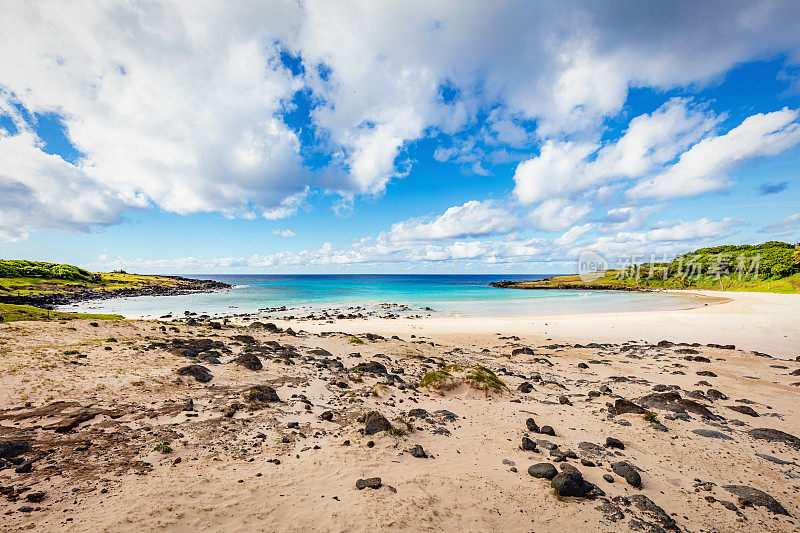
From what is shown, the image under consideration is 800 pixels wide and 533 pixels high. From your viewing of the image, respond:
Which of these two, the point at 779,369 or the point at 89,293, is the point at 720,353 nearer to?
the point at 779,369

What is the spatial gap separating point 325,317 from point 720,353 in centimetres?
4097

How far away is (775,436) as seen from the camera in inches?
352

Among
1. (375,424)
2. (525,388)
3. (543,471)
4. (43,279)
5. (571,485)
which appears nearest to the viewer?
(571,485)

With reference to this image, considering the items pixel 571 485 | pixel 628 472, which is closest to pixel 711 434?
pixel 628 472

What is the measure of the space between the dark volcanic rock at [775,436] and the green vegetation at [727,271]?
92.7m

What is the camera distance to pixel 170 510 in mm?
5199

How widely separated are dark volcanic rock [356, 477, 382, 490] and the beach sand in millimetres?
111

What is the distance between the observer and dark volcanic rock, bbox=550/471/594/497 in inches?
247

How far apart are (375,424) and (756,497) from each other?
331 inches

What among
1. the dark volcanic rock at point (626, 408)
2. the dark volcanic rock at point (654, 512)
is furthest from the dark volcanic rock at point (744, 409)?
the dark volcanic rock at point (654, 512)

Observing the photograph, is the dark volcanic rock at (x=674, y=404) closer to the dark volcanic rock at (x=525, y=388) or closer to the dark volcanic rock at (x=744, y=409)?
the dark volcanic rock at (x=744, y=409)

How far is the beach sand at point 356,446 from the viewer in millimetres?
5539

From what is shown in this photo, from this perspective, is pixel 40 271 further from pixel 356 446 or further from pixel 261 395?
pixel 356 446

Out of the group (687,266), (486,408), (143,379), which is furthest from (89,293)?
(687,266)
